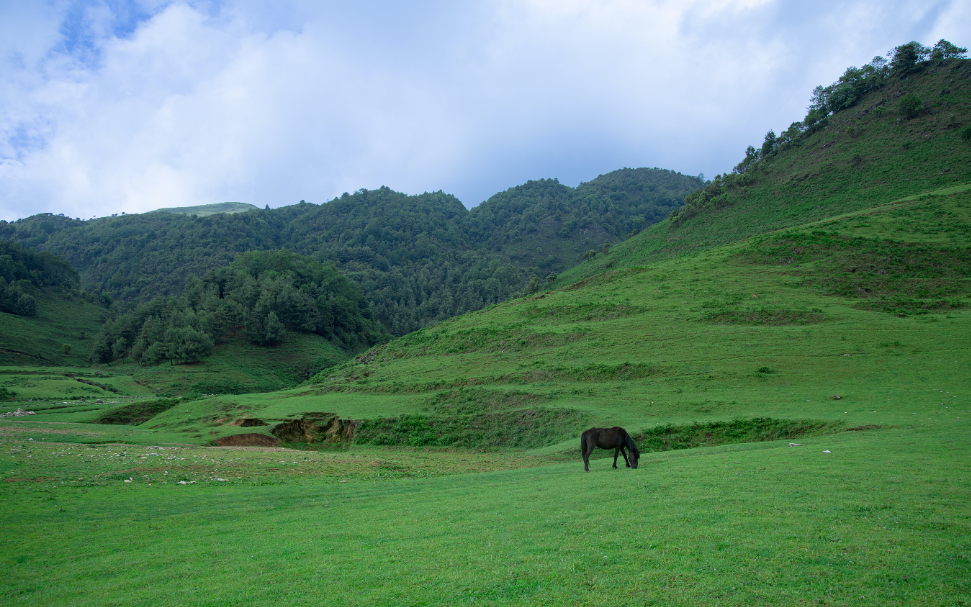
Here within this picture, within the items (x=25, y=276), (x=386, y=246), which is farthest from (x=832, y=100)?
(x=25, y=276)

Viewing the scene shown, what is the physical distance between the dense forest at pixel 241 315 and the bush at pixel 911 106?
95.2 meters

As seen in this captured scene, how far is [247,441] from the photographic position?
29047 millimetres

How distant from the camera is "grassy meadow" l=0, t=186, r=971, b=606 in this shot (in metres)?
6.66

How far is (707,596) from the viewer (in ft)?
18.6

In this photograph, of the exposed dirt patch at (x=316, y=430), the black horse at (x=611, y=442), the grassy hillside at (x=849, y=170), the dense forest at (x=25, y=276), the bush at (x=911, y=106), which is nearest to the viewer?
the black horse at (x=611, y=442)

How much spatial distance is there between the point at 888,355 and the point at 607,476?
24616 millimetres

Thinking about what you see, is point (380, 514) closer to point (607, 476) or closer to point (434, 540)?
point (434, 540)

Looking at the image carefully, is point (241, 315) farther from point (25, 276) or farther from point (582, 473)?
point (582, 473)

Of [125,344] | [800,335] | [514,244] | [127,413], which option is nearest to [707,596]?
[800,335]

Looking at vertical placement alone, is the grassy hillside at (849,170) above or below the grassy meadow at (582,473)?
above

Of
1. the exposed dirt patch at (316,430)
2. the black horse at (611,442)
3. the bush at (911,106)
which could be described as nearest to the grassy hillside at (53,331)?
the exposed dirt patch at (316,430)

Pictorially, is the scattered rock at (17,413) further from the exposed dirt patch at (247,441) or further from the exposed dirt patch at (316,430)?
the exposed dirt patch at (316,430)

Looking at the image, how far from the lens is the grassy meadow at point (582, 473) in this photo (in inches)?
262

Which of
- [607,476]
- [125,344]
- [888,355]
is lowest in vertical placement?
[607,476]
